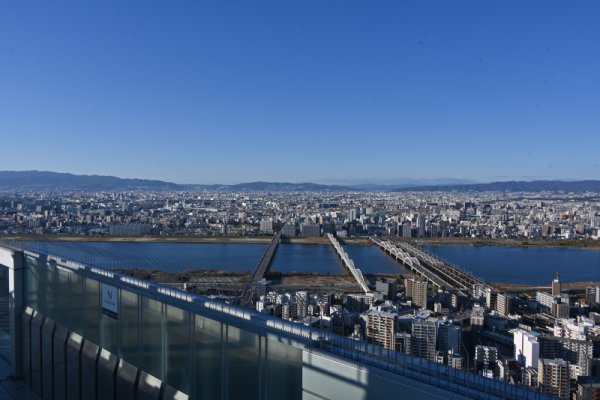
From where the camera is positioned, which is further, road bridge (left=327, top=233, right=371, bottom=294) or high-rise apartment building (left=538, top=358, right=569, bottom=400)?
road bridge (left=327, top=233, right=371, bottom=294)

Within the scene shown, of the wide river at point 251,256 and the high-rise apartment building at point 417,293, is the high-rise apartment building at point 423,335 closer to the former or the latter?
the high-rise apartment building at point 417,293

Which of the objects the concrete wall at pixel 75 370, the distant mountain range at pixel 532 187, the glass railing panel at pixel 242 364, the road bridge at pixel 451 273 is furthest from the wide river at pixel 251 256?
the distant mountain range at pixel 532 187

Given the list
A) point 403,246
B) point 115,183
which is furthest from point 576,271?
point 115,183

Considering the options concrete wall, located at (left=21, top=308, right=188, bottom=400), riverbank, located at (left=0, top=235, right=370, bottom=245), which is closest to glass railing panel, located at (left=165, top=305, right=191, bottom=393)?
concrete wall, located at (left=21, top=308, right=188, bottom=400)

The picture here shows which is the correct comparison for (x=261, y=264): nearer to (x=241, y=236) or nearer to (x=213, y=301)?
(x=241, y=236)

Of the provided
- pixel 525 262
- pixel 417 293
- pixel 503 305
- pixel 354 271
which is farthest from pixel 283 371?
pixel 525 262

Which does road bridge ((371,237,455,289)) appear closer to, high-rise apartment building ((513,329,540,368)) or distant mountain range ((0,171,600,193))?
high-rise apartment building ((513,329,540,368))
